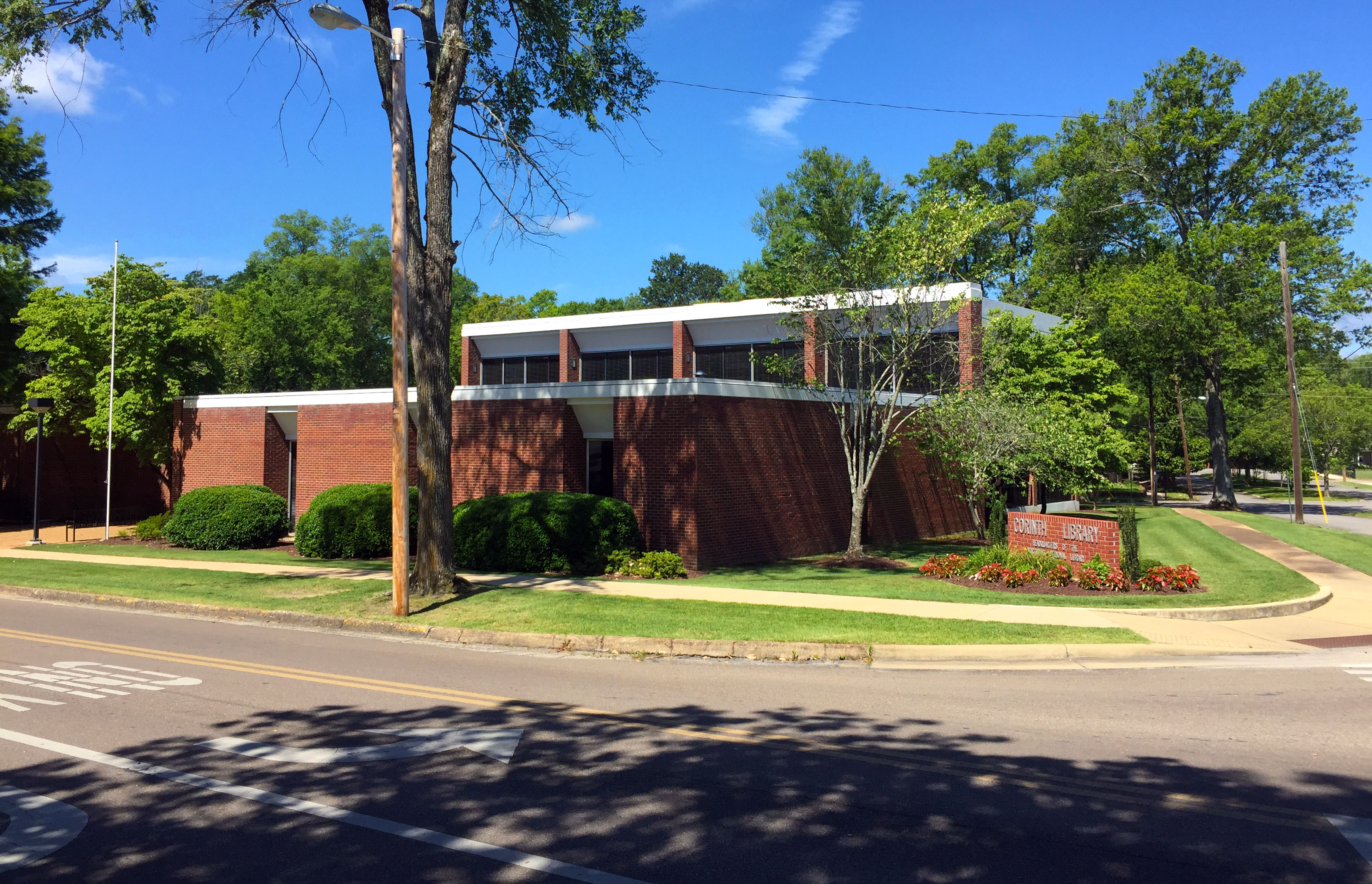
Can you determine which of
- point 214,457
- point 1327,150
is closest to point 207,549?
point 214,457

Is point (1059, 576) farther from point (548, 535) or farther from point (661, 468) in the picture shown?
point (548, 535)

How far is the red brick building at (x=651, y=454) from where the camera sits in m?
18.1

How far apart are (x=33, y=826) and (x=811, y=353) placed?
22147 millimetres

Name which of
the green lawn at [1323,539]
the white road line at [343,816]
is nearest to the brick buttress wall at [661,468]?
the white road line at [343,816]

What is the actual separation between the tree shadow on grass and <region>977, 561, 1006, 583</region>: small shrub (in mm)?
9353

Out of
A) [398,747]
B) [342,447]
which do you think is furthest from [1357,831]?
[342,447]

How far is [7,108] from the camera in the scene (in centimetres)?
3050

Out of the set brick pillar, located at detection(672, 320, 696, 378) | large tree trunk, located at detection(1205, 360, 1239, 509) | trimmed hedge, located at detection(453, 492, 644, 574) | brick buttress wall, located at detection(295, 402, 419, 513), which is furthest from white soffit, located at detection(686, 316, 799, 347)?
large tree trunk, located at detection(1205, 360, 1239, 509)

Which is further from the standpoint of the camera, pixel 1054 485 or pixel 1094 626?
pixel 1054 485

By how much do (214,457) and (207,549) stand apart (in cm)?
422

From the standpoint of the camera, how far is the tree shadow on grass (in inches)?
180

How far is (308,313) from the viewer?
1928 inches

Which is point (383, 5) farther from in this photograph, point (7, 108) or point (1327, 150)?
point (1327, 150)

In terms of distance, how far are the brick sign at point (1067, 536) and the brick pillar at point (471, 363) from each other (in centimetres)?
2795
